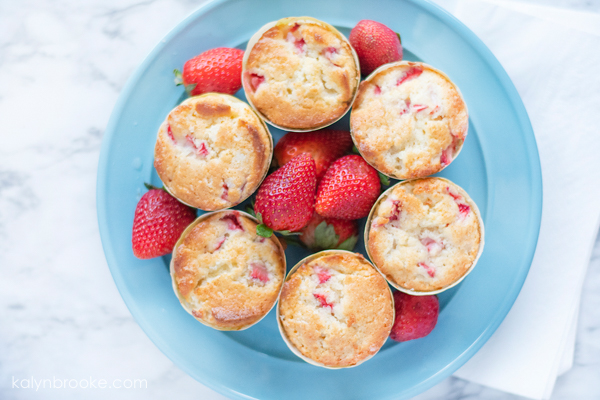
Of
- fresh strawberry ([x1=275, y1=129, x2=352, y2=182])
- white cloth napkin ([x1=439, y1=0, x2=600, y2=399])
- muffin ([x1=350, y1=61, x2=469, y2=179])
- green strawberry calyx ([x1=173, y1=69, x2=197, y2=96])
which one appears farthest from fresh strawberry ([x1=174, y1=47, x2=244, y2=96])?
white cloth napkin ([x1=439, y1=0, x2=600, y2=399])

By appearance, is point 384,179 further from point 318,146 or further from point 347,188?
point 318,146

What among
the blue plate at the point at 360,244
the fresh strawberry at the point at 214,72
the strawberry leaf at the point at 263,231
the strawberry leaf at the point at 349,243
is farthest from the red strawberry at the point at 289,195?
the fresh strawberry at the point at 214,72

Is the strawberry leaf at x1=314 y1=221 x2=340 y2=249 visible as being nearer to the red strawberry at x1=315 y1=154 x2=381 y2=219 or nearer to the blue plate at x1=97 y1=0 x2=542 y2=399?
the red strawberry at x1=315 y1=154 x2=381 y2=219

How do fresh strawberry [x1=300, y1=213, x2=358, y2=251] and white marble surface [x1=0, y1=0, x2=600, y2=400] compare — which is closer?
fresh strawberry [x1=300, y1=213, x2=358, y2=251]

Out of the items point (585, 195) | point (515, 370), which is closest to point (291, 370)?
point (515, 370)

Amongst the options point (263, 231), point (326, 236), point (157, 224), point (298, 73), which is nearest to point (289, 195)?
point (263, 231)

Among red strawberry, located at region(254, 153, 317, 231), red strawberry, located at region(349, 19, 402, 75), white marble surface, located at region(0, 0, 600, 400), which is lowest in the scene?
white marble surface, located at region(0, 0, 600, 400)

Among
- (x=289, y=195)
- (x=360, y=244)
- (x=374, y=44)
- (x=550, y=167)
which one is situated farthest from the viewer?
(x=550, y=167)
